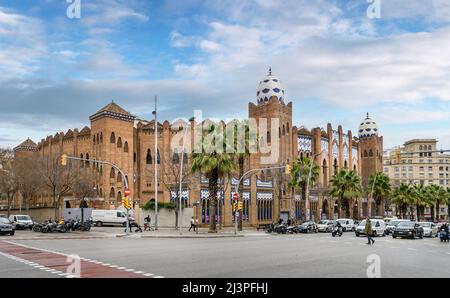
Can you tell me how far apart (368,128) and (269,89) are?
30.7 metres

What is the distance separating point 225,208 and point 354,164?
120 ft

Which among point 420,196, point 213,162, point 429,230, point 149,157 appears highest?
point 149,157

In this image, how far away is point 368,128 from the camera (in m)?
93.8

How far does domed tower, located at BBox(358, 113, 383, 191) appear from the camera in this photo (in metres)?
92.1

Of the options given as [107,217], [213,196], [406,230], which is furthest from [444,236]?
[107,217]

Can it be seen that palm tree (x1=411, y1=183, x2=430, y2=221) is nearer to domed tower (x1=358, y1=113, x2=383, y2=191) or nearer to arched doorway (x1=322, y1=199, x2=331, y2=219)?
domed tower (x1=358, y1=113, x2=383, y2=191)

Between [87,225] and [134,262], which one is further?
[87,225]

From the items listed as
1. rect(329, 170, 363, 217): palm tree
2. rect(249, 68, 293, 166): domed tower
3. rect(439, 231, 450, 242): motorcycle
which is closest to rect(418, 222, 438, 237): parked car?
rect(439, 231, 450, 242): motorcycle

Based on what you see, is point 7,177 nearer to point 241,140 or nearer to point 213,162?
point 213,162

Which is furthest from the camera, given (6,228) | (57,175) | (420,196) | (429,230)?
(420,196)

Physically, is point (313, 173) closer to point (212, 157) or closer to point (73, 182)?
point (212, 157)

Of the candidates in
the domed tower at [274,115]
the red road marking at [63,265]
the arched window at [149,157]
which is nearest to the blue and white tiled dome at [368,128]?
the domed tower at [274,115]
